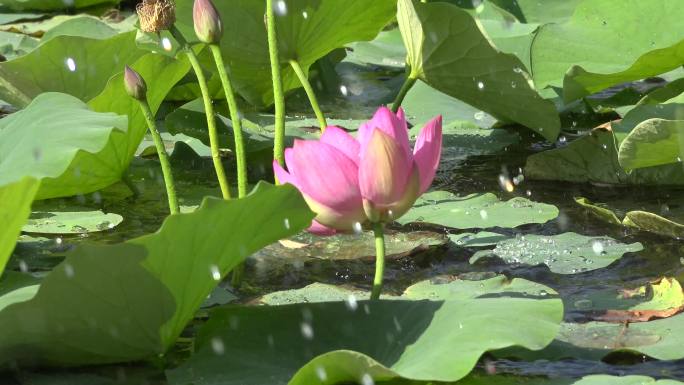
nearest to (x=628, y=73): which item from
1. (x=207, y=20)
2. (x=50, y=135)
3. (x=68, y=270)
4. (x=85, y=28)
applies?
(x=207, y=20)

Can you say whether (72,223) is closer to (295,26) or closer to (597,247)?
(295,26)

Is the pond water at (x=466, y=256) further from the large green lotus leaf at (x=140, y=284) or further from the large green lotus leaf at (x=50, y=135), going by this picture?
the large green lotus leaf at (x=50, y=135)

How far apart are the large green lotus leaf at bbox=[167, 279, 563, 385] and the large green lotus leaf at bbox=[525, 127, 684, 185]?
927mm

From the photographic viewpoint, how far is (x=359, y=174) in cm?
131

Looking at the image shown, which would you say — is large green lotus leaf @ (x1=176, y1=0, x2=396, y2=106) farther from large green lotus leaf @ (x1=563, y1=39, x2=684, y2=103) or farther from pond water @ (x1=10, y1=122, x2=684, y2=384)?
large green lotus leaf @ (x1=563, y1=39, x2=684, y2=103)

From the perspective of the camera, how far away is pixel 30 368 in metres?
1.31

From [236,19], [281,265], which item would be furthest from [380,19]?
[281,265]

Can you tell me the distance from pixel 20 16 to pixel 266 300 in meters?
3.20

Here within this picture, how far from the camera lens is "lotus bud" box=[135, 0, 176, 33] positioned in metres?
1.53

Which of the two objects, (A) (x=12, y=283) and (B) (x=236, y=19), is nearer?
(A) (x=12, y=283)

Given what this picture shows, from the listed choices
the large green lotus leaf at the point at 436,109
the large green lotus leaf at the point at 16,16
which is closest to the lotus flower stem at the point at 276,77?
the large green lotus leaf at the point at 436,109

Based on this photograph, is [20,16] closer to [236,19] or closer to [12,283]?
[236,19]

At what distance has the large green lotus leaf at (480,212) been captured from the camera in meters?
1.83

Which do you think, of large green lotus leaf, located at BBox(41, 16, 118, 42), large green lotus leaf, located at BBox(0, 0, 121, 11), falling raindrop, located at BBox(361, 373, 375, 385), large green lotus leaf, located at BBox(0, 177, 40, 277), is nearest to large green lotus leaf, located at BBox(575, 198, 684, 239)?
falling raindrop, located at BBox(361, 373, 375, 385)
